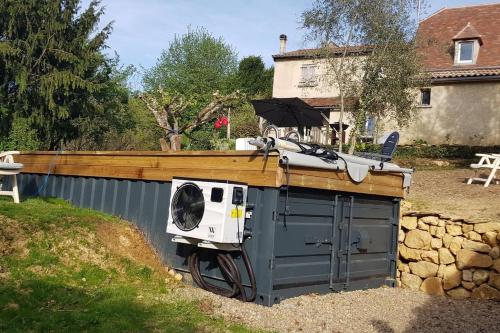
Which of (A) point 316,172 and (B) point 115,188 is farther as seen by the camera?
(B) point 115,188

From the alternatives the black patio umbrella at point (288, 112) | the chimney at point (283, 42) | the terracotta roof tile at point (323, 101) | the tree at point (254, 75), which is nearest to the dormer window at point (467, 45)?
the terracotta roof tile at point (323, 101)

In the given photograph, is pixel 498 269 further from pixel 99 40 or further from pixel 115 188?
pixel 99 40

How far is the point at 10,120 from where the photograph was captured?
71.0 ft

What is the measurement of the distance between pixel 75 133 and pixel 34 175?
13.6 metres

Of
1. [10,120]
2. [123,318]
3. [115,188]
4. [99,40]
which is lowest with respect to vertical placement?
[123,318]

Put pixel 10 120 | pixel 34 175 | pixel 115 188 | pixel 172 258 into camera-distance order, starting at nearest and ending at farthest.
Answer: pixel 172 258 → pixel 115 188 → pixel 34 175 → pixel 10 120

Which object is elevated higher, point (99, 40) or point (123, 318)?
point (99, 40)

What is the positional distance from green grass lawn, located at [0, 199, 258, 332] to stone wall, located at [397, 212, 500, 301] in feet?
14.5

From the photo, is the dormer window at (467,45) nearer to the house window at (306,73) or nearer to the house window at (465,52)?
the house window at (465,52)

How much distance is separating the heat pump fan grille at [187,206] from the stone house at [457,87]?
1473cm

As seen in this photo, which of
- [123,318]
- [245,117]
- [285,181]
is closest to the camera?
[123,318]

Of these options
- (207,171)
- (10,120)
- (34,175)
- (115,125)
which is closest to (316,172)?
(207,171)

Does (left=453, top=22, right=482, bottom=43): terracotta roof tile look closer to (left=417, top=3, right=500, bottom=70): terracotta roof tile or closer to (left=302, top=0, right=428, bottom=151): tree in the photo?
(left=417, top=3, right=500, bottom=70): terracotta roof tile

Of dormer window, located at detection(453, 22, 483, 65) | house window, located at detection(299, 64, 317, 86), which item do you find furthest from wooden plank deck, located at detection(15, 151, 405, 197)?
house window, located at detection(299, 64, 317, 86)
